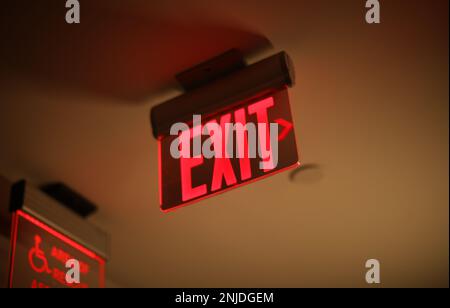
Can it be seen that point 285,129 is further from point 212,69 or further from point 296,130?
point 296,130

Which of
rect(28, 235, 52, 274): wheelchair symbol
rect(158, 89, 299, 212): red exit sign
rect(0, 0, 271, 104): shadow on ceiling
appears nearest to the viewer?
rect(158, 89, 299, 212): red exit sign

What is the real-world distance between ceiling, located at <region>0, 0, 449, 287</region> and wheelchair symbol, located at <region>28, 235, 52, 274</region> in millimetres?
675

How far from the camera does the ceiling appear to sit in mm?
2646

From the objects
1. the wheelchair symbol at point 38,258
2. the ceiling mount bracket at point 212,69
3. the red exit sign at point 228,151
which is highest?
the ceiling mount bracket at point 212,69

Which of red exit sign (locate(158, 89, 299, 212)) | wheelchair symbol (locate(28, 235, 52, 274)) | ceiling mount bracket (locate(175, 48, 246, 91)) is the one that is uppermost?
ceiling mount bracket (locate(175, 48, 246, 91))

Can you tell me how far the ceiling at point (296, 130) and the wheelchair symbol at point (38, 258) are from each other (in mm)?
675

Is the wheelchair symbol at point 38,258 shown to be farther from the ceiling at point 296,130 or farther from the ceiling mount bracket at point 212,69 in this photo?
the ceiling mount bracket at point 212,69

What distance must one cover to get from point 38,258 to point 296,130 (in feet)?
5.88

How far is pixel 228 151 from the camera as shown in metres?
2.40

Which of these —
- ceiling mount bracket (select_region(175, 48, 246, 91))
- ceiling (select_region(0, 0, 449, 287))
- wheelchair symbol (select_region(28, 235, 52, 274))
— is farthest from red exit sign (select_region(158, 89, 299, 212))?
wheelchair symbol (select_region(28, 235, 52, 274))

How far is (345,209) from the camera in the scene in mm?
4004

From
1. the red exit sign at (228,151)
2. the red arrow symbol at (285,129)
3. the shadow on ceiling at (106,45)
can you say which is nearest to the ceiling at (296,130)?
the shadow on ceiling at (106,45)

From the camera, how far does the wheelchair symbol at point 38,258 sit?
2.78 metres

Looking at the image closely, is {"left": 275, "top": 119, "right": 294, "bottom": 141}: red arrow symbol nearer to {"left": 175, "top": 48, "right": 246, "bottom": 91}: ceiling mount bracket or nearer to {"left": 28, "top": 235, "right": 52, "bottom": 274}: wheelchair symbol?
{"left": 175, "top": 48, "right": 246, "bottom": 91}: ceiling mount bracket
